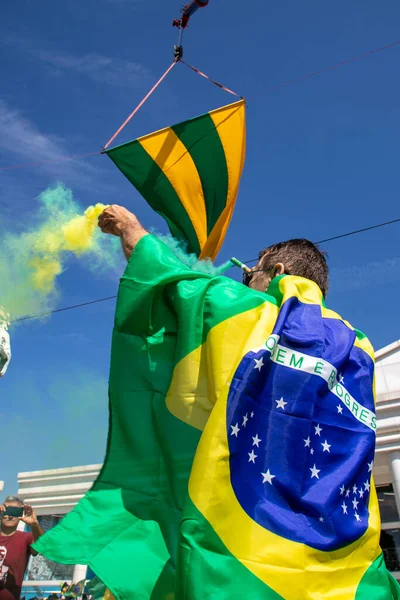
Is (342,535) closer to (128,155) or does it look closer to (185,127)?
(128,155)

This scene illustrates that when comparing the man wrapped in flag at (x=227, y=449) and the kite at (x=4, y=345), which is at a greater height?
the kite at (x=4, y=345)

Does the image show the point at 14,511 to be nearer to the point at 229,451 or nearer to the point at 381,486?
the point at 229,451

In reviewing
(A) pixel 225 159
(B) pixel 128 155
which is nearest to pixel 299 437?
(B) pixel 128 155

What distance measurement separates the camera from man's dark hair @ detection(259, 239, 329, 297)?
198 centimetres

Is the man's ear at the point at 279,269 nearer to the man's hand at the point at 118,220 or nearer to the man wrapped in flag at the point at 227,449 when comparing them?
the man wrapped in flag at the point at 227,449

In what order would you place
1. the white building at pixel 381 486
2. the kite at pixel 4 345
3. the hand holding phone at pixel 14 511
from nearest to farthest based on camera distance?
the hand holding phone at pixel 14 511 < the kite at pixel 4 345 < the white building at pixel 381 486

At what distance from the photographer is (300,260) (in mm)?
1999

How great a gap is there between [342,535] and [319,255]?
1.12m

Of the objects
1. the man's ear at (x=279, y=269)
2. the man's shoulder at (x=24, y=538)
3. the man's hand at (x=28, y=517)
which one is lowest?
the man's shoulder at (x=24, y=538)

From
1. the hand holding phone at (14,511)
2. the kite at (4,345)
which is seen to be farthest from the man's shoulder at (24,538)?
the kite at (4,345)

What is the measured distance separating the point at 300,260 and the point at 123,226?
2.34 feet

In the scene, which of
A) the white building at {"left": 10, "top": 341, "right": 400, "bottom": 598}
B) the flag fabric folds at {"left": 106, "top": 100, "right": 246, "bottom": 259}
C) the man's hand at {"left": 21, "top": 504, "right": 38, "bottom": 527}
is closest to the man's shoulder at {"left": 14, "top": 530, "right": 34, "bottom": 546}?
the man's hand at {"left": 21, "top": 504, "right": 38, "bottom": 527}

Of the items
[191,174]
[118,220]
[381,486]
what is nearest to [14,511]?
[191,174]

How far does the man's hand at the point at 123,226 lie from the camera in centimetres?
178
